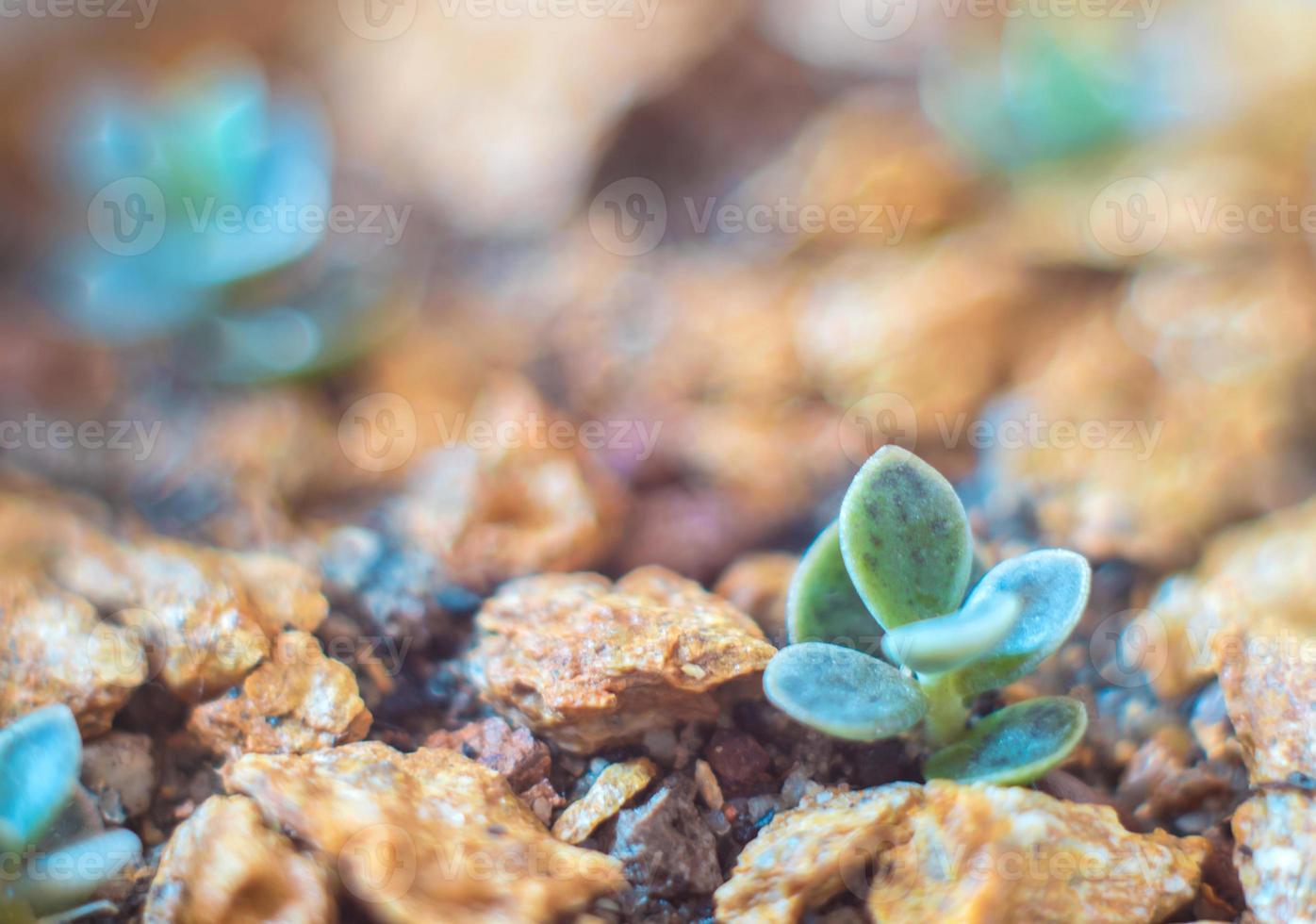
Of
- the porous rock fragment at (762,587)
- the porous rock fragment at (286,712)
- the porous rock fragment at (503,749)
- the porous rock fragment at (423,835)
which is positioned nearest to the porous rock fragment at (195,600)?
the porous rock fragment at (286,712)

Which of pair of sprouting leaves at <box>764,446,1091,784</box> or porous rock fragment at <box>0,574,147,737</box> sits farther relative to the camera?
porous rock fragment at <box>0,574,147,737</box>

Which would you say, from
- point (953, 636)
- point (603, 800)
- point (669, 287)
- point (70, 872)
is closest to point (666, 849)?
point (603, 800)

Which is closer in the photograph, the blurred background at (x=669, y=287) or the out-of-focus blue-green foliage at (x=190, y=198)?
the blurred background at (x=669, y=287)

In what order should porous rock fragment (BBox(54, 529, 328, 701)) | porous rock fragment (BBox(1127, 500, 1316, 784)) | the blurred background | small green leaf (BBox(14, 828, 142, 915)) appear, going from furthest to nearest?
the blurred background, porous rock fragment (BBox(54, 529, 328, 701)), porous rock fragment (BBox(1127, 500, 1316, 784)), small green leaf (BBox(14, 828, 142, 915))

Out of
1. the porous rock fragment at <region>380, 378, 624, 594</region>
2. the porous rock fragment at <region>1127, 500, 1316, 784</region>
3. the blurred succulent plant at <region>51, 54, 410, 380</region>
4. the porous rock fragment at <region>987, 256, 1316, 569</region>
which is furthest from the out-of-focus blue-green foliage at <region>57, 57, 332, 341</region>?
the porous rock fragment at <region>1127, 500, 1316, 784</region>

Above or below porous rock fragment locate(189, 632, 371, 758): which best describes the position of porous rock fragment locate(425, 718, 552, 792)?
below

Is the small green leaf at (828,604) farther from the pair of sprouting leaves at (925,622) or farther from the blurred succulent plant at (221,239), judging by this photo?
the blurred succulent plant at (221,239)

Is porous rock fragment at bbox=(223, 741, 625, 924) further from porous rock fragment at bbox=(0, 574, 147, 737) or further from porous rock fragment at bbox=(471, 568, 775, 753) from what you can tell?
porous rock fragment at bbox=(0, 574, 147, 737)
